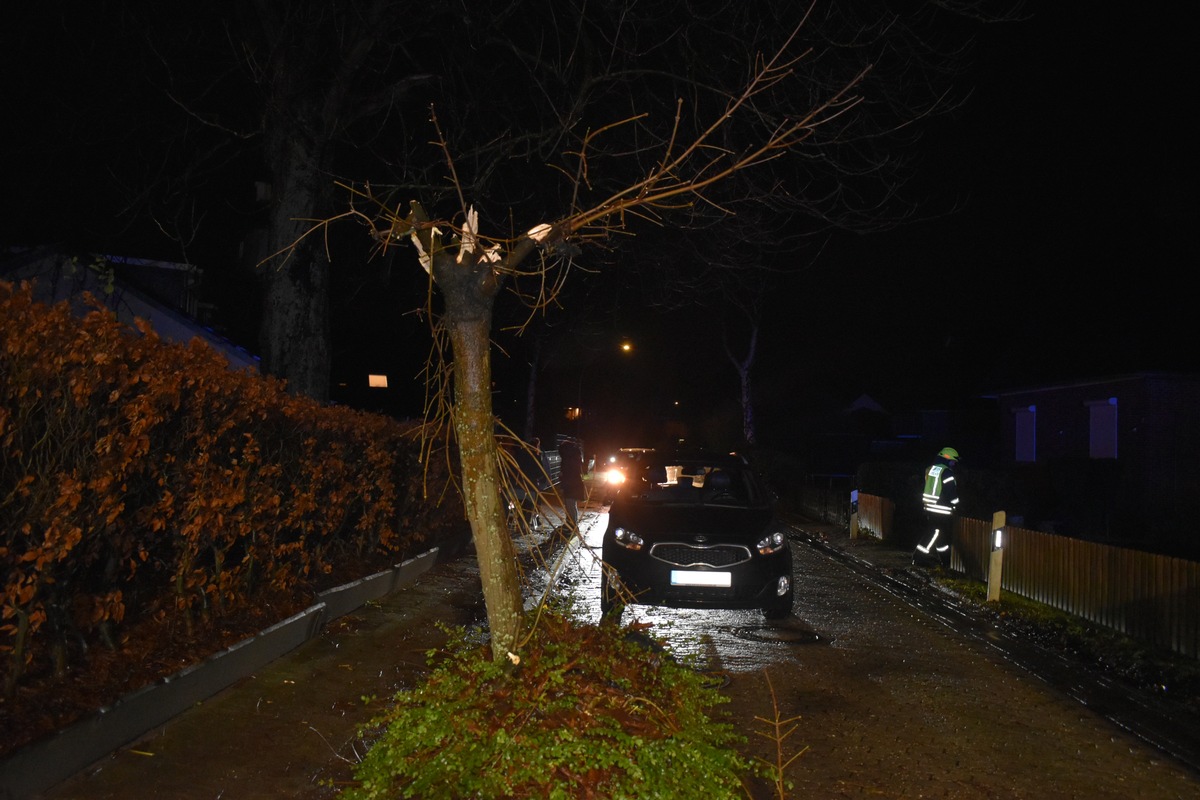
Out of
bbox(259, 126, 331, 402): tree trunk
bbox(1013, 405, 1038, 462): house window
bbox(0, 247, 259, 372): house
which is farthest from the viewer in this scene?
bbox(1013, 405, 1038, 462): house window

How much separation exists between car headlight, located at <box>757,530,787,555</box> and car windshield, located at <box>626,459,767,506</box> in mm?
939

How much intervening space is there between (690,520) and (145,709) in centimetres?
592

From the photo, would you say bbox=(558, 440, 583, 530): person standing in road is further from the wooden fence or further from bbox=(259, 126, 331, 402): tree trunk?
the wooden fence

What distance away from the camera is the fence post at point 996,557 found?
11.7 meters

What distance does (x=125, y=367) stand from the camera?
17.4 ft

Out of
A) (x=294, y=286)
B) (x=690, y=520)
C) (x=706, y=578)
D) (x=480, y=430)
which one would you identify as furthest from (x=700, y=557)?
(x=294, y=286)

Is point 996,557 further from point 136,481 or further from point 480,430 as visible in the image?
point 136,481

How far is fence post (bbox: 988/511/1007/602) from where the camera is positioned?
38.3ft

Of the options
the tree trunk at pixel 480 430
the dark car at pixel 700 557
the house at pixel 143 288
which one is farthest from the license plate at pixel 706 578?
the house at pixel 143 288

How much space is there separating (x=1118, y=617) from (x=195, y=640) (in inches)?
335

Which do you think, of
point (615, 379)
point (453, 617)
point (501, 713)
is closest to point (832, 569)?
point (453, 617)

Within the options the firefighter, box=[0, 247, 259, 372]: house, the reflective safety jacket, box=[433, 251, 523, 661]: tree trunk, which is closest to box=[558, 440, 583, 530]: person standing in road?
box=[0, 247, 259, 372]: house

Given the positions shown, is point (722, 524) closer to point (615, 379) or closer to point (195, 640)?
point (195, 640)

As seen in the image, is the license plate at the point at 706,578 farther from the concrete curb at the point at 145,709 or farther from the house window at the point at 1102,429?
the house window at the point at 1102,429
